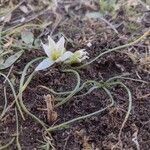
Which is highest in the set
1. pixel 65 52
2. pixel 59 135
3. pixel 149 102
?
pixel 65 52

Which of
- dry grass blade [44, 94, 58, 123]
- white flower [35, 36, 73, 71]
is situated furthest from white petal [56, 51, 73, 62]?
dry grass blade [44, 94, 58, 123]

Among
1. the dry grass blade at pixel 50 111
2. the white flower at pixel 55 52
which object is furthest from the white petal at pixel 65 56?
the dry grass blade at pixel 50 111

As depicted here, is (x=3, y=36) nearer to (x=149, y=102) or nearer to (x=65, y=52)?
(x=65, y=52)

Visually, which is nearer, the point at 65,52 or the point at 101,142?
the point at 101,142

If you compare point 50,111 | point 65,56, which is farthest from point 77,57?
point 50,111

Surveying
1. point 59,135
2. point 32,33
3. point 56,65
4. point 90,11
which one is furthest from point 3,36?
point 59,135

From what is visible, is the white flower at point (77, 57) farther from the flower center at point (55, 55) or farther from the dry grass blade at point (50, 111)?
the dry grass blade at point (50, 111)
